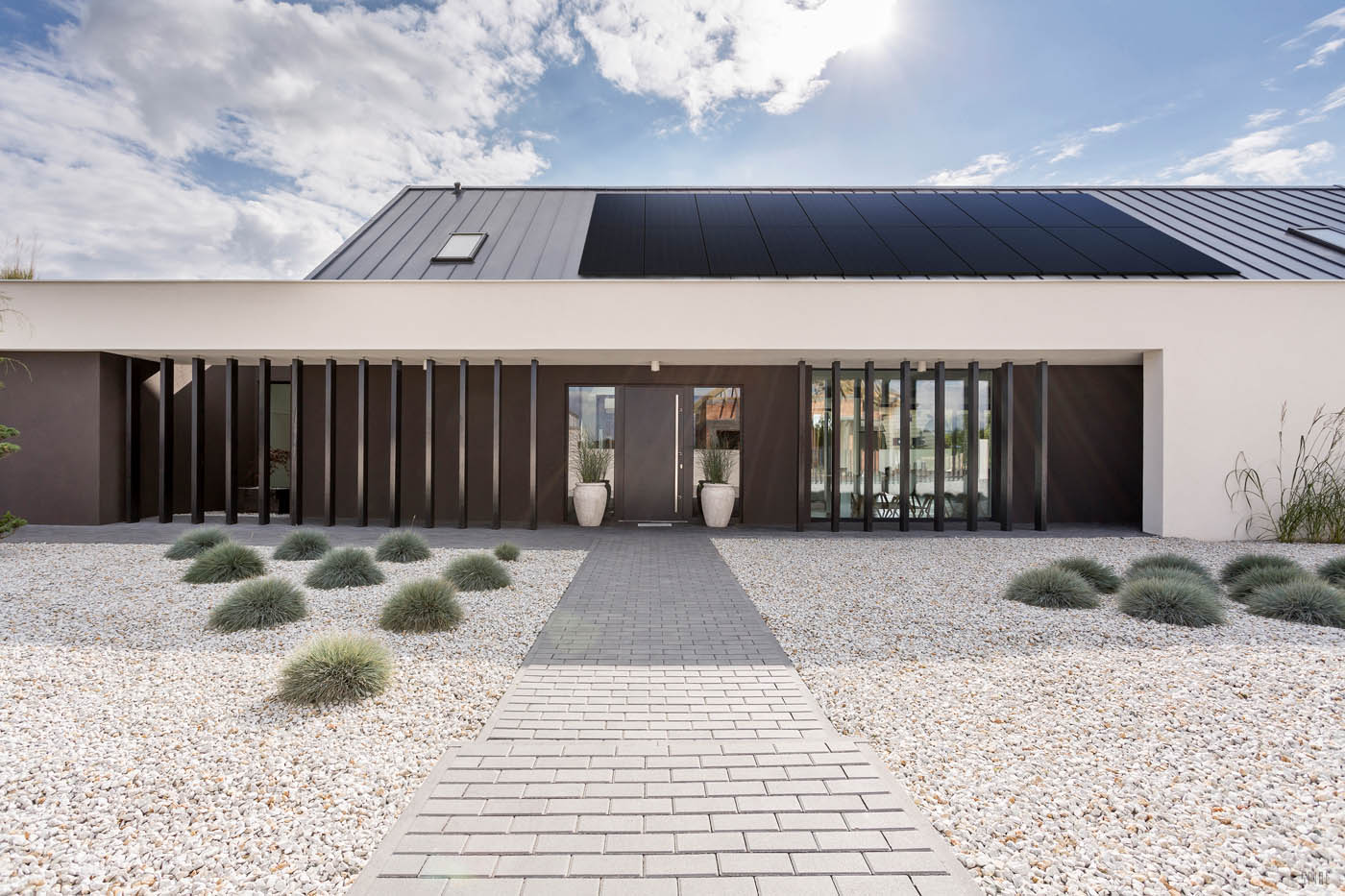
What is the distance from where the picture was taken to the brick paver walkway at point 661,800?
170 centimetres

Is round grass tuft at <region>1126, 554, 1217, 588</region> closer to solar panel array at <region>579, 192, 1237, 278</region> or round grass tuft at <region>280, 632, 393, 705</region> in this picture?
solar panel array at <region>579, 192, 1237, 278</region>

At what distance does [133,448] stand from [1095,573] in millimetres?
12671

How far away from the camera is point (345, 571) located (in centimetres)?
561

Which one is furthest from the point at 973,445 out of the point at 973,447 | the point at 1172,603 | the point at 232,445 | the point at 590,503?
the point at 232,445

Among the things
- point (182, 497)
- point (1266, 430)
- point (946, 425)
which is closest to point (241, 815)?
point (946, 425)

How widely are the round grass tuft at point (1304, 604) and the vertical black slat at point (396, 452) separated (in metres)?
9.80

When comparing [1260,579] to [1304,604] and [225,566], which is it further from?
[225,566]

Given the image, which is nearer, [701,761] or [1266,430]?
[701,761]

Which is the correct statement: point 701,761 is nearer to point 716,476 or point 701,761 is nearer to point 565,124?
point 716,476

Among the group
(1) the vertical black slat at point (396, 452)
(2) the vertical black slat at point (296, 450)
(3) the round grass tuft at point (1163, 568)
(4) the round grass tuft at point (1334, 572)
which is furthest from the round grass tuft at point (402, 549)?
(4) the round grass tuft at point (1334, 572)

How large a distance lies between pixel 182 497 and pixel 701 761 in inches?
462

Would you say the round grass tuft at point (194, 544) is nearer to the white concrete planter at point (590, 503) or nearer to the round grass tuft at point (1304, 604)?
the white concrete planter at point (590, 503)

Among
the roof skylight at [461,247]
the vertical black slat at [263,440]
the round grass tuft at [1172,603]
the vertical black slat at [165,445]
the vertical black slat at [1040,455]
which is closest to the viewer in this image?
the round grass tuft at [1172,603]

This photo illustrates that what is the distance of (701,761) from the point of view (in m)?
2.38
